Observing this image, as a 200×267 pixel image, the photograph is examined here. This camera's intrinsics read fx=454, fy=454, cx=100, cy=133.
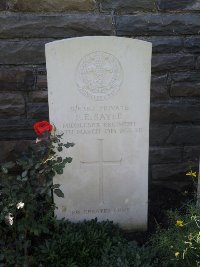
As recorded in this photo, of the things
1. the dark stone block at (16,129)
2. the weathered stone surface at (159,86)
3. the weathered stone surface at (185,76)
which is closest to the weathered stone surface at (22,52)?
the dark stone block at (16,129)

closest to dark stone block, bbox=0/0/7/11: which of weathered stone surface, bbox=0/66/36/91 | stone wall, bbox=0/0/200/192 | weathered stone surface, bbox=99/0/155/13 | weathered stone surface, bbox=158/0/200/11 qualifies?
stone wall, bbox=0/0/200/192

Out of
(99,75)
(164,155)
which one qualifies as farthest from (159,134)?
(99,75)

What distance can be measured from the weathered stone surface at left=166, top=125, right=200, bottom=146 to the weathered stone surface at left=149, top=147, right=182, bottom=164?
0.18 ft

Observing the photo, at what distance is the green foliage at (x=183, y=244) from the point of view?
7.80 ft

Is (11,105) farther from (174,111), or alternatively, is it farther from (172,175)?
(172,175)

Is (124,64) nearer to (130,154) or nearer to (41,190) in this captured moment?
(130,154)

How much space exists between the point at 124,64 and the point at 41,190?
Answer: 0.89 metres

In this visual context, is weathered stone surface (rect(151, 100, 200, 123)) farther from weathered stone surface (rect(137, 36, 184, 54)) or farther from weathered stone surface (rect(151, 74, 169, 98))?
weathered stone surface (rect(137, 36, 184, 54))

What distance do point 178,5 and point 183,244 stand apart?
171 centimetres

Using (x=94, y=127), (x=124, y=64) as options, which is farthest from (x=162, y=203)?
(x=124, y=64)

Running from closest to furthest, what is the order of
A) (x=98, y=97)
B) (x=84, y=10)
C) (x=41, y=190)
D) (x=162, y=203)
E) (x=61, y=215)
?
(x=41, y=190)
(x=98, y=97)
(x=61, y=215)
(x=84, y=10)
(x=162, y=203)

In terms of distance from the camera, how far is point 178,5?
3.21 m

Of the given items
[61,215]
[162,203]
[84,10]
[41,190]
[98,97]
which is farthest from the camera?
[162,203]

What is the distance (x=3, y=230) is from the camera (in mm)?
2771
